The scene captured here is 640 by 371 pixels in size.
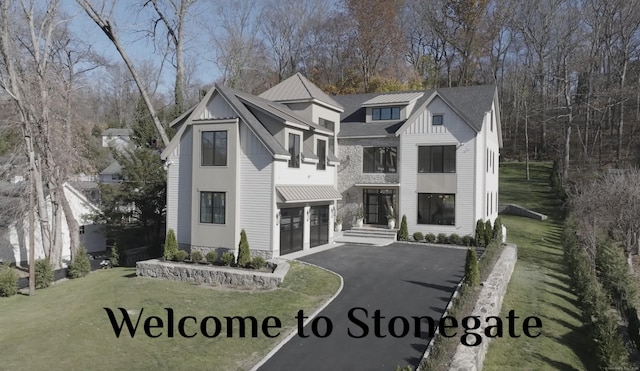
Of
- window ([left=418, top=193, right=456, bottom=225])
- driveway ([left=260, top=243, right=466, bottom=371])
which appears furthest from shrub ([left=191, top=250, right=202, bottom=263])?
window ([left=418, top=193, right=456, bottom=225])

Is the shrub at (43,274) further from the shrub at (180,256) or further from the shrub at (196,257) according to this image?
the shrub at (196,257)

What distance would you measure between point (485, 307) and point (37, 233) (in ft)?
89.2

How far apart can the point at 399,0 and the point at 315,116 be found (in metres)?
28.7

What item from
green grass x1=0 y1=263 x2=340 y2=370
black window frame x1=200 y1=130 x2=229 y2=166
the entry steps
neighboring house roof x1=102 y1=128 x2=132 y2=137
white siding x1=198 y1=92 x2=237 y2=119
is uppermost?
neighboring house roof x1=102 y1=128 x2=132 y2=137

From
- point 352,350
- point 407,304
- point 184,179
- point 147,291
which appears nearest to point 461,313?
point 407,304

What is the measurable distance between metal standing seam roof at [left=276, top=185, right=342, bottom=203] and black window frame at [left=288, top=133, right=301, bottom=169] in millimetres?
1077

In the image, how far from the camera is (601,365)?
1248 centimetres

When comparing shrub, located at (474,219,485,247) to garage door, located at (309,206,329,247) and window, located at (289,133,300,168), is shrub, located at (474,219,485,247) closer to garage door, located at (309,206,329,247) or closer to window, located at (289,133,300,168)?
garage door, located at (309,206,329,247)

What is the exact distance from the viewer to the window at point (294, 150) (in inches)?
912

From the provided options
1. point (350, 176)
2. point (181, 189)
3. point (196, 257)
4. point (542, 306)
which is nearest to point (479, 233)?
point (350, 176)

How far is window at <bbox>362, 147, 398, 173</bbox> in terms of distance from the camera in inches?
1149

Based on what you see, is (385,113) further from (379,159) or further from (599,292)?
(599,292)

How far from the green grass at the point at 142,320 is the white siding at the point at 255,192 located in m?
2.74

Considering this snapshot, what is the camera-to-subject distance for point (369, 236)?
2805 centimetres
